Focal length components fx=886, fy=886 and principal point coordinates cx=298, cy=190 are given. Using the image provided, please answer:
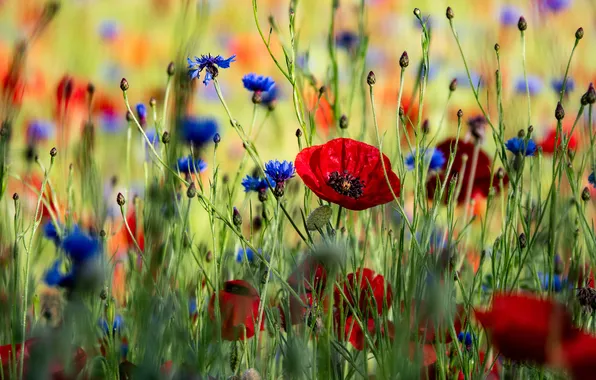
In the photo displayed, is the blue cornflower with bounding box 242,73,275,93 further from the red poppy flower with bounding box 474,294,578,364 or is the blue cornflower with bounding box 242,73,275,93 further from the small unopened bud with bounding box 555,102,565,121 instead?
the red poppy flower with bounding box 474,294,578,364

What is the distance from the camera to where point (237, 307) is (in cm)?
69

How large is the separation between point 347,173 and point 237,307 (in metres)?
0.14

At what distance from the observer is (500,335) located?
1.43 feet

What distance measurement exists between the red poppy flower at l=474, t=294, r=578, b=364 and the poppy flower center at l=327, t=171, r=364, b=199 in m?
0.27

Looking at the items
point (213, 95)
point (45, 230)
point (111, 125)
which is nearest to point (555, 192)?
point (45, 230)

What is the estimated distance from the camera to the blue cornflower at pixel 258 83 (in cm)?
83

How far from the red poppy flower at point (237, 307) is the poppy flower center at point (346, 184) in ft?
0.34

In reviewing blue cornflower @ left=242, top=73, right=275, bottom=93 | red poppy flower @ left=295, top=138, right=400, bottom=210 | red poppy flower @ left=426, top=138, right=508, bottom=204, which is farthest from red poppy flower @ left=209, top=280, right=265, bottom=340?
red poppy flower @ left=426, top=138, right=508, bottom=204

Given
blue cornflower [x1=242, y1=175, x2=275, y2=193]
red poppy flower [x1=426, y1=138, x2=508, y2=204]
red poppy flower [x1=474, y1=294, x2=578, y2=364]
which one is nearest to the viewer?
red poppy flower [x1=474, y1=294, x2=578, y2=364]

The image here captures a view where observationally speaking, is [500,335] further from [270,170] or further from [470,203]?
[470,203]

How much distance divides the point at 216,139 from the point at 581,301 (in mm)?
308

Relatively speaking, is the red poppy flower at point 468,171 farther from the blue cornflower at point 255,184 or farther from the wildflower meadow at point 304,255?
the blue cornflower at point 255,184

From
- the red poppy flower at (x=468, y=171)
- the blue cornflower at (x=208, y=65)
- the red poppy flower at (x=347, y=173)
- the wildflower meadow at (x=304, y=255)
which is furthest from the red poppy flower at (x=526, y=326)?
the red poppy flower at (x=468, y=171)

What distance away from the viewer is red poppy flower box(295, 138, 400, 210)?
660 mm
